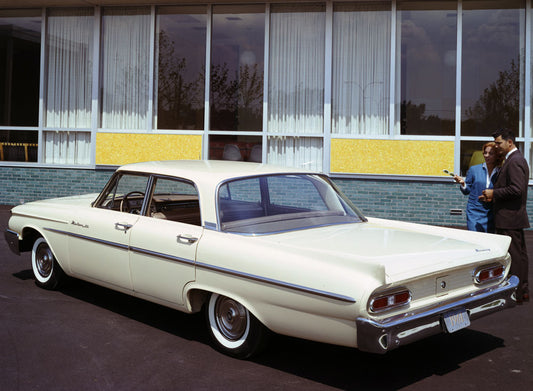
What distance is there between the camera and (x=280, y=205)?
5082mm

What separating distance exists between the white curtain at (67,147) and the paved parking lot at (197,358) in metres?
7.98

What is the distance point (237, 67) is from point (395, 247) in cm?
909

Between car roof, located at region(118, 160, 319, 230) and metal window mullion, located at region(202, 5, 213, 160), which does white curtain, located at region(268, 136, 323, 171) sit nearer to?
metal window mullion, located at region(202, 5, 213, 160)

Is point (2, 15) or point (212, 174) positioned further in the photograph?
point (2, 15)

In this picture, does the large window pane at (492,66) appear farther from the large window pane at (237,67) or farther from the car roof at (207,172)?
the car roof at (207,172)

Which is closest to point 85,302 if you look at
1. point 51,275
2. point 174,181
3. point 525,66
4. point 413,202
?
point 51,275

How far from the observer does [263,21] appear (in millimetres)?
12695

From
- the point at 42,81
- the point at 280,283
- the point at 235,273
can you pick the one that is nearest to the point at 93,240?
the point at 235,273

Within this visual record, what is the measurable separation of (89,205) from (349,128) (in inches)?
286

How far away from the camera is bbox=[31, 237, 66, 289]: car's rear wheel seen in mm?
6230

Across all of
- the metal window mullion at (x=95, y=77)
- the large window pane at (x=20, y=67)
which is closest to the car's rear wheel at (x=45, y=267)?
the metal window mullion at (x=95, y=77)

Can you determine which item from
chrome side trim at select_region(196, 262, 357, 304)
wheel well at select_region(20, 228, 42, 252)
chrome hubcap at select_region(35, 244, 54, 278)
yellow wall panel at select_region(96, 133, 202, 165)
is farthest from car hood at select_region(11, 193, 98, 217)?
yellow wall panel at select_region(96, 133, 202, 165)

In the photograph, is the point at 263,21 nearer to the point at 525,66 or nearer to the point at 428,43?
the point at 428,43

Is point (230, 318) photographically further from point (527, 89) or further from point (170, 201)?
point (527, 89)
